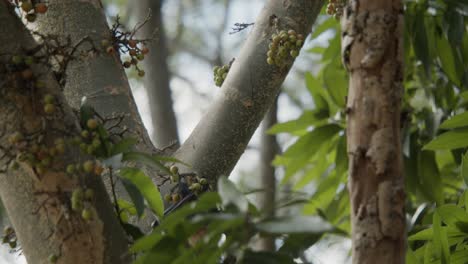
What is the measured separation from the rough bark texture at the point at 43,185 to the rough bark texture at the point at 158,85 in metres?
1.02

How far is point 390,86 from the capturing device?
0.75 meters

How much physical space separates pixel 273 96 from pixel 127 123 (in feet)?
0.76

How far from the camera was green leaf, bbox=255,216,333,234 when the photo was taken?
63 centimetres

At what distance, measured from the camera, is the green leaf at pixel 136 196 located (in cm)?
88

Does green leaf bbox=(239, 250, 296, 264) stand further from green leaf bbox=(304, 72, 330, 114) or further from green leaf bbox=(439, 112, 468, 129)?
green leaf bbox=(304, 72, 330, 114)

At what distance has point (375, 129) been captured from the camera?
0.74 meters

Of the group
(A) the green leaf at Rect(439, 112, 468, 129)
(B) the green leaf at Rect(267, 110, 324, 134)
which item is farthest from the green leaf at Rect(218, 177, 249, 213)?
(B) the green leaf at Rect(267, 110, 324, 134)

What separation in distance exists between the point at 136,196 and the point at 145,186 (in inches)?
3.3

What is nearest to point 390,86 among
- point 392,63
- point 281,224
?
point 392,63

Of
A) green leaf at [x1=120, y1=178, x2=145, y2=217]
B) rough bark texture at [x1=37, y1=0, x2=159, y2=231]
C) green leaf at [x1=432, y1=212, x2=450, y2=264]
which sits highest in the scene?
rough bark texture at [x1=37, y1=0, x2=159, y2=231]

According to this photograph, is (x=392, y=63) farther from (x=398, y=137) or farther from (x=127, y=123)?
(x=127, y=123)

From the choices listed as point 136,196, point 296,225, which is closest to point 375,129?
point 296,225

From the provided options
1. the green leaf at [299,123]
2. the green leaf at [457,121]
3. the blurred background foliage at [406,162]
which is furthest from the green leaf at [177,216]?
the green leaf at [299,123]

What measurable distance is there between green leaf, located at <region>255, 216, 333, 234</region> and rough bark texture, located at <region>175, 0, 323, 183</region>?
50cm
